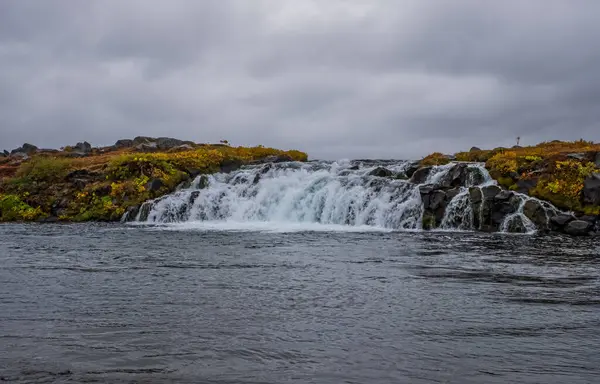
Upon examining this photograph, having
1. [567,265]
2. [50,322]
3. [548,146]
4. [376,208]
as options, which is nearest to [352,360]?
[50,322]

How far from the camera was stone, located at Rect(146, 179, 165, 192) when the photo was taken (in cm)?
3703

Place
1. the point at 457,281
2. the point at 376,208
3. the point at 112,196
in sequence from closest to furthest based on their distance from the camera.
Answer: the point at 457,281, the point at 376,208, the point at 112,196

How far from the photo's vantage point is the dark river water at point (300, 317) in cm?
648

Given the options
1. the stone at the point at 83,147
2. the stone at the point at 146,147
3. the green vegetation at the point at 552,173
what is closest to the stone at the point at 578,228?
the green vegetation at the point at 552,173

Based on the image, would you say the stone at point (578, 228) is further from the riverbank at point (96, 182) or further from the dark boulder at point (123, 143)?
the dark boulder at point (123, 143)

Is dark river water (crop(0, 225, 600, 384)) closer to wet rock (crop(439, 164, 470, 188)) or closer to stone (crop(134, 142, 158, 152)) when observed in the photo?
wet rock (crop(439, 164, 470, 188))

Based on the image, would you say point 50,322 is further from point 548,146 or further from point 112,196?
point 548,146

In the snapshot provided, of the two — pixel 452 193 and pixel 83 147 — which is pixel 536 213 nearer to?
pixel 452 193

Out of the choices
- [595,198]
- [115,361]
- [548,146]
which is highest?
[548,146]

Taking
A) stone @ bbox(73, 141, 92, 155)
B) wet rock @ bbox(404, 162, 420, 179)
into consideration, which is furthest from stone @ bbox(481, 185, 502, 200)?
stone @ bbox(73, 141, 92, 155)

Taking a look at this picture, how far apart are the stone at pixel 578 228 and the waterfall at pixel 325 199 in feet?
5.48

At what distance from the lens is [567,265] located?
1497 centimetres

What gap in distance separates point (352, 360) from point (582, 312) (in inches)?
195

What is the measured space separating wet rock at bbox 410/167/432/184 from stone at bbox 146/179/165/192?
1703 centimetres
